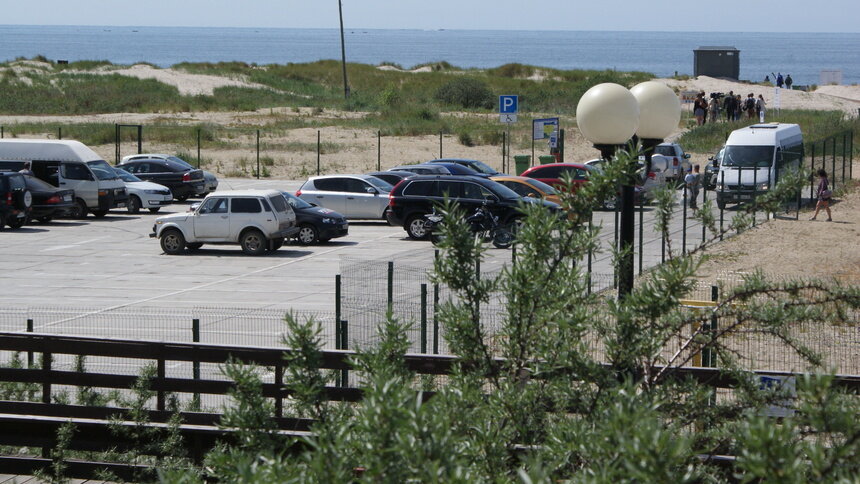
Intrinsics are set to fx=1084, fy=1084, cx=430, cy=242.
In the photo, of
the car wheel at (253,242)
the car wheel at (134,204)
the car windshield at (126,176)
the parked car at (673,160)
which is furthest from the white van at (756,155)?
the car windshield at (126,176)

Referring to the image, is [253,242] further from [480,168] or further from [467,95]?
[467,95]

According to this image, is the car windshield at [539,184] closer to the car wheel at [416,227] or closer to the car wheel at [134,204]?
the car wheel at [416,227]

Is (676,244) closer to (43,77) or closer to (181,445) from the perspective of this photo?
(181,445)

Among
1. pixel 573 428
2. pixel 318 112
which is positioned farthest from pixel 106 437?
pixel 318 112

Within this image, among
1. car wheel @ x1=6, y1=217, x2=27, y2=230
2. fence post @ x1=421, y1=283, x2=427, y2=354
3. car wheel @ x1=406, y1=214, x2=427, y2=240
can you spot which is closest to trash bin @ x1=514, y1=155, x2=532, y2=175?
car wheel @ x1=406, y1=214, x2=427, y2=240

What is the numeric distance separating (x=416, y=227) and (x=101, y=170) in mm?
11157

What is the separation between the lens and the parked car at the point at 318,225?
87.9 ft

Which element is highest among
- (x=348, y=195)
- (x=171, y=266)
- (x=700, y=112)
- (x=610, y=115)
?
(x=700, y=112)

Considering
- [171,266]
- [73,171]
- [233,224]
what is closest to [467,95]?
[73,171]

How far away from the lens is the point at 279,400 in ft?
32.1

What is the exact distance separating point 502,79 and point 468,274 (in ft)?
278

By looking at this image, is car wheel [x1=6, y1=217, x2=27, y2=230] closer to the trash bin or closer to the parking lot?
the parking lot

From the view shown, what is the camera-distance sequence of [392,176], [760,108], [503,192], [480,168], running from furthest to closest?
[760,108], [480,168], [392,176], [503,192]

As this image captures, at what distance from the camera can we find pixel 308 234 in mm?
26984
